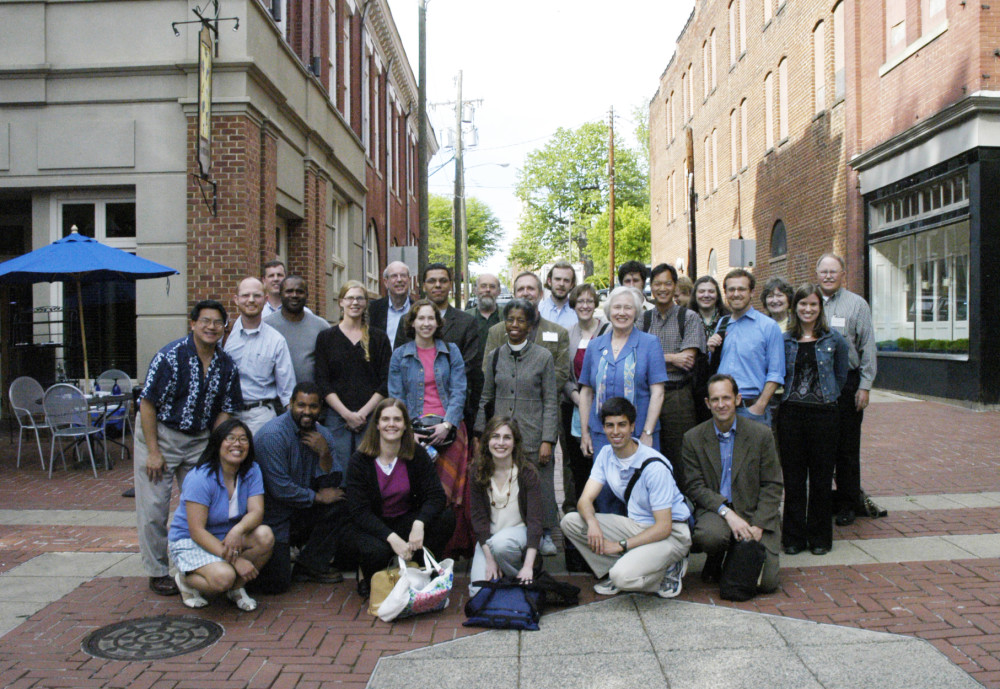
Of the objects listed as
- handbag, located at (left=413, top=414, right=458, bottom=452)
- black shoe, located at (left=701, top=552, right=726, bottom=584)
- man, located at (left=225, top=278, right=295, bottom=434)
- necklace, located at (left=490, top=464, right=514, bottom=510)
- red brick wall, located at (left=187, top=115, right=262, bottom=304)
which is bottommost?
black shoe, located at (left=701, top=552, right=726, bottom=584)

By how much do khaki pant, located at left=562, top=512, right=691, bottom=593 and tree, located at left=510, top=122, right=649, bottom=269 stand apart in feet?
185

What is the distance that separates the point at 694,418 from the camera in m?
6.11

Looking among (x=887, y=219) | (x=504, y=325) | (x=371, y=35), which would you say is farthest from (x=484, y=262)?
(x=504, y=325)

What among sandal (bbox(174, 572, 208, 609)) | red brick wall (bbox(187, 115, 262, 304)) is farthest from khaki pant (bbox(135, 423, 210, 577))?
red brick wall (bbox(187, 115, 262, 304))

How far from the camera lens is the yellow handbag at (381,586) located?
4.91m

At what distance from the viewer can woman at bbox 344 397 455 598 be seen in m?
5.21

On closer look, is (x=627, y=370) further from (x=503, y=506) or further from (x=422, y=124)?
(x=422, y=124)

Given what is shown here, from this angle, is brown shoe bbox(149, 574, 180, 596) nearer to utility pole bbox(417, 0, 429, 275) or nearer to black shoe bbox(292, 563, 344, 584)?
black shoe bbox(292, 563, 344, 584)

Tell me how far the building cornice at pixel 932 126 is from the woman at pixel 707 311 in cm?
787

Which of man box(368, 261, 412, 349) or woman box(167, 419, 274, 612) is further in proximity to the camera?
man box(368, 261, 412, 349)

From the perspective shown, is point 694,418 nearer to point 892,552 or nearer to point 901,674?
point 892,552

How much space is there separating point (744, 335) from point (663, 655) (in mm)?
2495

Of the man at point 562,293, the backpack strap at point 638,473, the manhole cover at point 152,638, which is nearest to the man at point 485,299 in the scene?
the man at point 562,293

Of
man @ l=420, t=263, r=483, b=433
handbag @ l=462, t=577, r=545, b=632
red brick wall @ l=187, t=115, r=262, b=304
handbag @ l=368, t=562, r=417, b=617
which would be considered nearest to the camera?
handbag @ l=462, t=577, r=545, b=632
